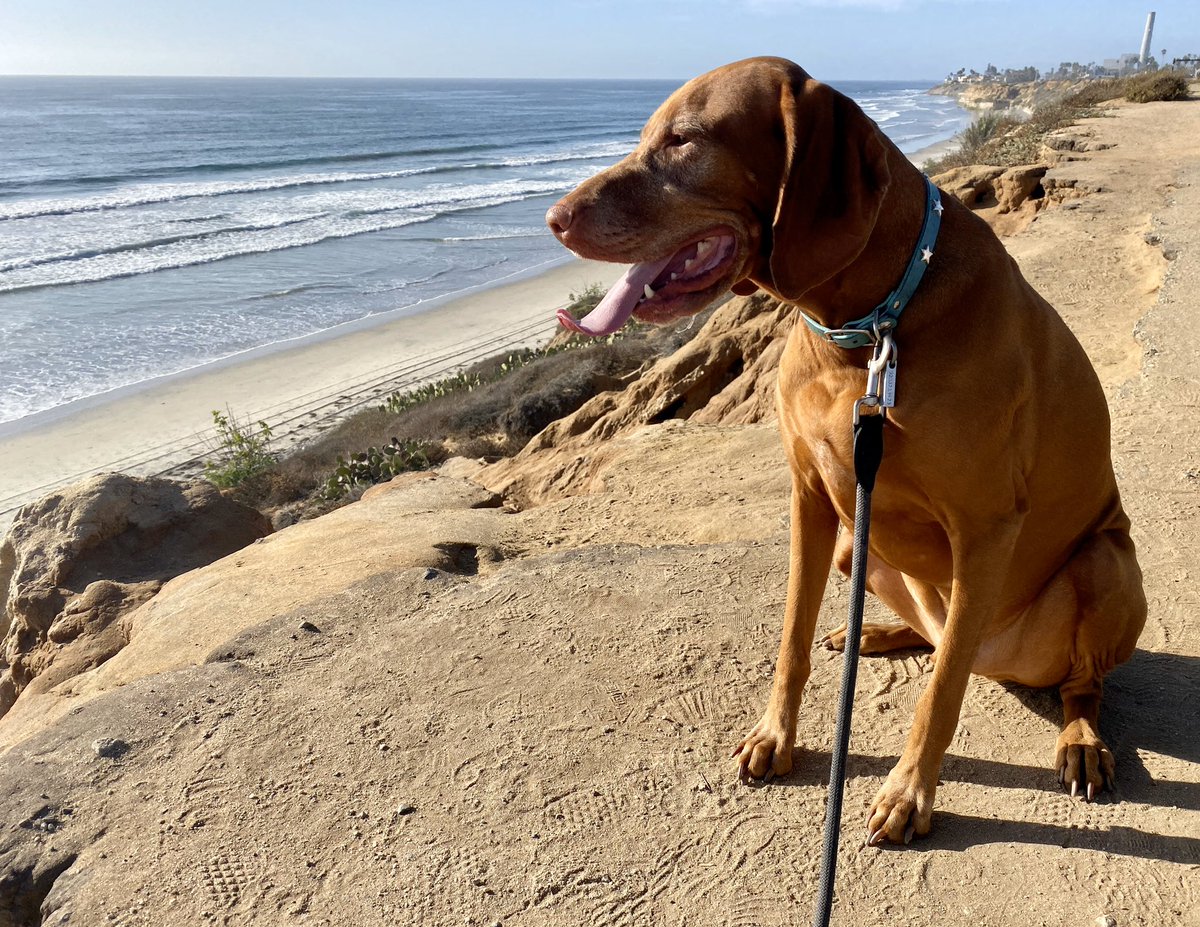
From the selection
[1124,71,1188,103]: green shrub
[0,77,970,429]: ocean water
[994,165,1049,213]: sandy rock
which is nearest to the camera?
[994,165,1049,213]: sandy rock

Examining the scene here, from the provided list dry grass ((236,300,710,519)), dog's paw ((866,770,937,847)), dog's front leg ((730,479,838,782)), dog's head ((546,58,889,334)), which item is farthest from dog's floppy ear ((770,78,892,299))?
dry grass ((236,300,710,519))

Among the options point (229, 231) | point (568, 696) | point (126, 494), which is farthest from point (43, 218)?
point (568, 696)

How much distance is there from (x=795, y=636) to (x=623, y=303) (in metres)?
1.30

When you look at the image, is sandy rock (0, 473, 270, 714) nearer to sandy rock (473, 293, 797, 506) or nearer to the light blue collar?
sandy rock (473, 293, 797, 506)

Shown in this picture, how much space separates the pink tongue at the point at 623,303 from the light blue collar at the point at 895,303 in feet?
1.68

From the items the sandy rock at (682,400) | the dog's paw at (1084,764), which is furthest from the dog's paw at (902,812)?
the sandy rock at (682,400)

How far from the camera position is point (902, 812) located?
2836 mm

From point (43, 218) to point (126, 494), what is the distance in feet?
85.3

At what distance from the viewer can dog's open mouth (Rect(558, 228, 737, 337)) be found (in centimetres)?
263

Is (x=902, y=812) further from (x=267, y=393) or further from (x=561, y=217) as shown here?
(x=267, y=393)

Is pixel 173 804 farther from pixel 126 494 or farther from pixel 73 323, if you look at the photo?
pixel 73 323

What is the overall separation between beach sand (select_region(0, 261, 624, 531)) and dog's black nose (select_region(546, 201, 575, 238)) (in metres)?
10.1

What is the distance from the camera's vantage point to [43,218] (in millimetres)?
28891

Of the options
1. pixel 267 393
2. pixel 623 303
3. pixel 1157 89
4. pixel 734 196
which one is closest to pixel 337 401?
pixel 267 393
